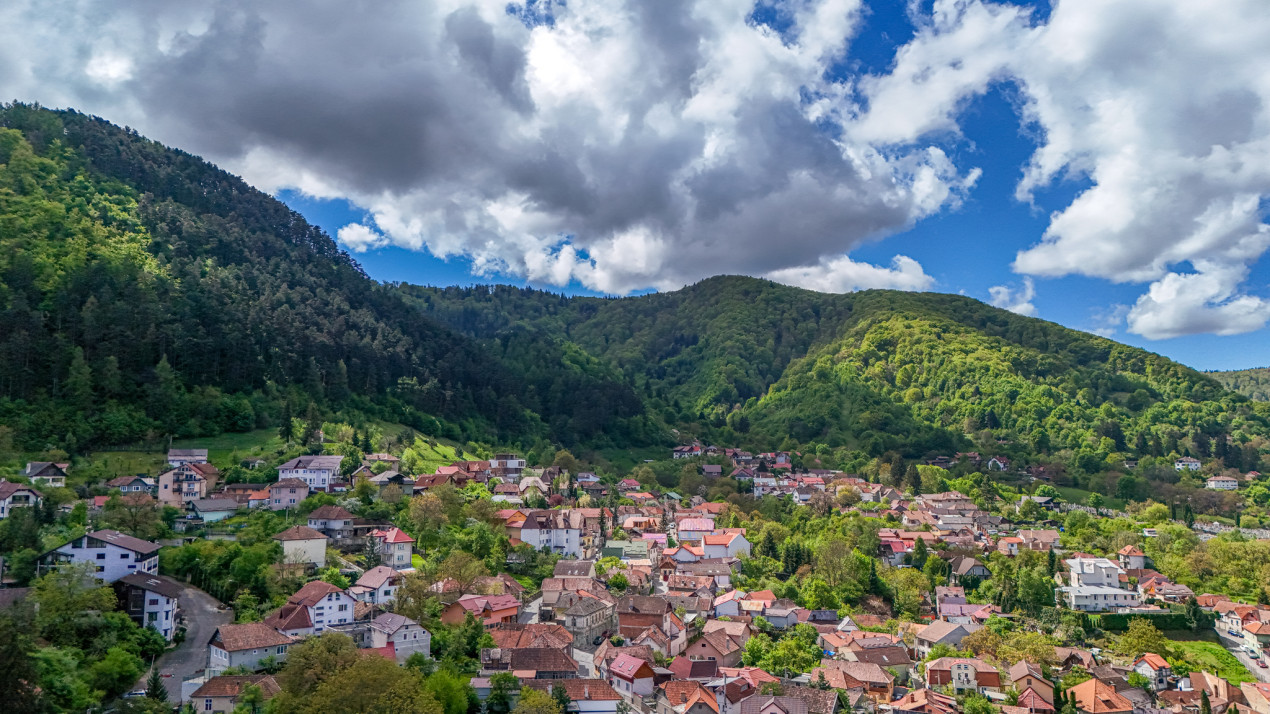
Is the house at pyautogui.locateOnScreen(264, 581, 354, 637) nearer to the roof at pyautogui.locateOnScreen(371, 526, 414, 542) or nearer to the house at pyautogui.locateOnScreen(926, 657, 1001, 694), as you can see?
the roof at pyautogui.locateOnScreen(371, 526, 414, 542)

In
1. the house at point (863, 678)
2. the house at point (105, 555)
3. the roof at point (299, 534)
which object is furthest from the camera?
the roof at point (299, 534)

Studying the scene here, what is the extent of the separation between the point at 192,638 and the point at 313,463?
23801mm

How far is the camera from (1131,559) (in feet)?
209

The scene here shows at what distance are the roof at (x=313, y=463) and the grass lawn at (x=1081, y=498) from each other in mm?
78879

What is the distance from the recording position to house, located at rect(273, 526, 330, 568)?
142 feet

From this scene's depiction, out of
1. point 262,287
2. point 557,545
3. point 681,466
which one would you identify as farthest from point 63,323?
point 681,466

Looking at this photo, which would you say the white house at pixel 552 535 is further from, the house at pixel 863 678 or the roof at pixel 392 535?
the house at pixel 863 678

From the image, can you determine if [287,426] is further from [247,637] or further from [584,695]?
[584,695]

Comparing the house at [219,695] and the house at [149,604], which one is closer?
the house at [219,695]

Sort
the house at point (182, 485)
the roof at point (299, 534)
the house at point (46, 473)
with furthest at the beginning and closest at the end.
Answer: the house at point (182, 485) < the house at point (46, 473) < the roof at point (299, 534)

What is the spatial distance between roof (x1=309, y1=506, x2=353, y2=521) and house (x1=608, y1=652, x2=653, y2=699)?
68.0 ft

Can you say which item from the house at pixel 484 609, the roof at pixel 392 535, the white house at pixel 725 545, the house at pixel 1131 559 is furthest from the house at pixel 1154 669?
the roof at pixel 392 535

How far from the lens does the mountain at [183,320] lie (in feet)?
198

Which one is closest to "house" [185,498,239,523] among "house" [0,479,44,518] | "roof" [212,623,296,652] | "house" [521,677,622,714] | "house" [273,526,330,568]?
"house" [273,526,330,568]
